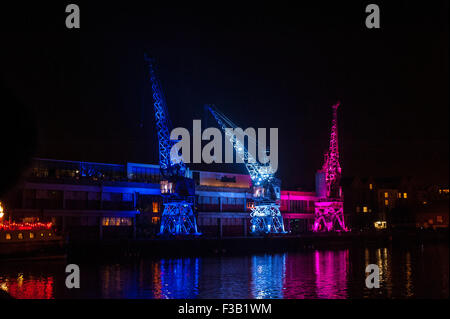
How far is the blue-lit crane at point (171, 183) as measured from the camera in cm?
6712

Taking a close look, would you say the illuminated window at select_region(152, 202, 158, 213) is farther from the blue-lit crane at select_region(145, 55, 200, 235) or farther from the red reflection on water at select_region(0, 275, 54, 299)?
the red reflection on water at select_region(0, 275, 54, 299)

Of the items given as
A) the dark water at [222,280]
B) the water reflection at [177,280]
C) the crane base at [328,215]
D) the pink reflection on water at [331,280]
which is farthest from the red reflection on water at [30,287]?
the crane base at [328,215]

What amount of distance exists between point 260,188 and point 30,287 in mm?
50872

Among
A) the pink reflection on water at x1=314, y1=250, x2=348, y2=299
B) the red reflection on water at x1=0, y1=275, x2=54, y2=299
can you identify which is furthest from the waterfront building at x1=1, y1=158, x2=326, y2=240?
the pink reflection on water at x1=314, y1=250, x2=348, y2=299

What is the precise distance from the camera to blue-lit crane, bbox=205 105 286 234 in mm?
79062

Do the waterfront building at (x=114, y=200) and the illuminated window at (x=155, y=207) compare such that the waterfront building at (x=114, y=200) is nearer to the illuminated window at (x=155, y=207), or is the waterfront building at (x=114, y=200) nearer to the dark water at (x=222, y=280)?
the illuminated window at (x=155, y=207)

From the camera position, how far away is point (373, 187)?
108m

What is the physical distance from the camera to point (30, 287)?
31484mm

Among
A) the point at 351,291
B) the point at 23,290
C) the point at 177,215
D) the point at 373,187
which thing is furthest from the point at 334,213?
the point at 23,290

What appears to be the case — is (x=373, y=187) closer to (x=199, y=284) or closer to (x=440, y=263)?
(x=440, y=263)

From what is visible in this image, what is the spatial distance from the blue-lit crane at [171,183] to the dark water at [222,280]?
1644 centimetres

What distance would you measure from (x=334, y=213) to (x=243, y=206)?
19.7m

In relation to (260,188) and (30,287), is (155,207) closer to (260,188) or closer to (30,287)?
(260,188)

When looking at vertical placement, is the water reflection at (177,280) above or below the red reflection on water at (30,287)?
below
